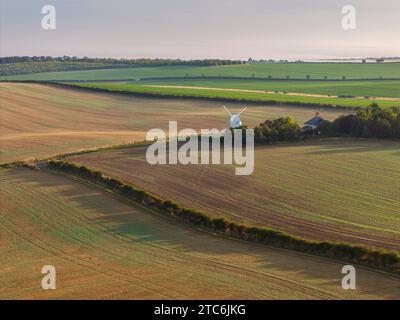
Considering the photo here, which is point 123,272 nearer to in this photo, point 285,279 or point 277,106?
point 285,279

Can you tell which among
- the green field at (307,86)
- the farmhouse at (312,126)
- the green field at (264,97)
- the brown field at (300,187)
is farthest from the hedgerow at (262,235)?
the green field at (307,86)

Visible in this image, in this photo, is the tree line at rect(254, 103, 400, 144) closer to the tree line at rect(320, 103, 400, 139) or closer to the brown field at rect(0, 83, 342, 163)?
the tree line at rect(320, 103, 400, 139)

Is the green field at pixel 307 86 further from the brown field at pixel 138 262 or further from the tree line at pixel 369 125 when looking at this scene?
the brown field at pixel 138 262

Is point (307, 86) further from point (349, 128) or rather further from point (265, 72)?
point (349, 128)

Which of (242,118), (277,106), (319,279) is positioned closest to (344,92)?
(277,106)

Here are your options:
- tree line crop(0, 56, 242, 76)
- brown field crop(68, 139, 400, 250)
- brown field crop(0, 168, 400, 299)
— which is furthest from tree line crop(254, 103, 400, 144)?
tree line crop(0, 56, 242, 76)

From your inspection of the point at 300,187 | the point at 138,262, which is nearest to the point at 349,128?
the point at 300,187
